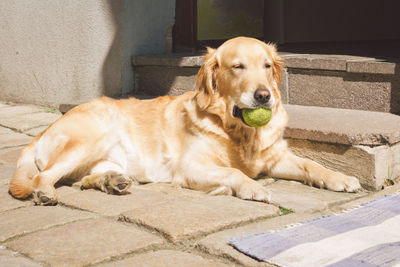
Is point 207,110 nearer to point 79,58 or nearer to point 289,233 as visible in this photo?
point 289,233

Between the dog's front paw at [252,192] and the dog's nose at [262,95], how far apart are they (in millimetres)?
510

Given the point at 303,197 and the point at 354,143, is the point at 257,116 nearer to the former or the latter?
the point at 303,197

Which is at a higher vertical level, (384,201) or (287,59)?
(287,59)

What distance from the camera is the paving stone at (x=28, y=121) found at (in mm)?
5656

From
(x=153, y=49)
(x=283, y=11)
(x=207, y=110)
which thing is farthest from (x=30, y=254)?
(x=283, y=11)

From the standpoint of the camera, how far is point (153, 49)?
595cm

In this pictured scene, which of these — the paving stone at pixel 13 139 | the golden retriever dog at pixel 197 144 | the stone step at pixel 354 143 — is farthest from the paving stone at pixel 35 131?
the stone step at pixel 354 143

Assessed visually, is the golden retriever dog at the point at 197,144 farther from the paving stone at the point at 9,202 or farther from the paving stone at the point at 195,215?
the paving stone at the point at 195,215

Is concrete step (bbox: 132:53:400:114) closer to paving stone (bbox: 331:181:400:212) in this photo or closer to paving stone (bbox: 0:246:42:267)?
paving stone (bbox: 331:181:400:212)

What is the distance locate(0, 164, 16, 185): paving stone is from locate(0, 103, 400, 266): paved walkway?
8 centimetres

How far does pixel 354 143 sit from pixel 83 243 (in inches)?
76.6

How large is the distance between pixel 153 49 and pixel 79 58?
A: 878mm

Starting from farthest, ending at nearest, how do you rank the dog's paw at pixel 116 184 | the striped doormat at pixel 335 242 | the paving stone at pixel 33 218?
the dog's paw at pixel 116 184
the paving stone at pixel 33 218
the striped doormat at pixel 335 242

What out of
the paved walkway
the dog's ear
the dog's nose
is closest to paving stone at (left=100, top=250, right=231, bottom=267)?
the paved walkway
